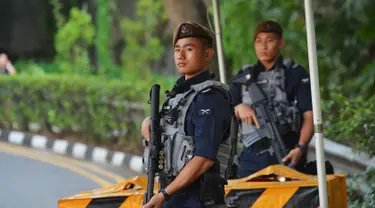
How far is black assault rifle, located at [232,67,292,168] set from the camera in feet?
19.3

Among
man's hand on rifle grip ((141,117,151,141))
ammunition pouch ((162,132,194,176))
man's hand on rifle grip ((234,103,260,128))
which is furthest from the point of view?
man's hand on rifle grip ((234,103,260,128))

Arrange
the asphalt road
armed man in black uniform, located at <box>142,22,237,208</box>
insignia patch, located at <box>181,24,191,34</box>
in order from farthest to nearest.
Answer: the asphalt road
insignia patch, located at <box>181,24,191,34</box>
armed man in black uniform, located at <box>142,22,237,208</box>

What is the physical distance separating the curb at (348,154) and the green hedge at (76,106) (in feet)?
18.4

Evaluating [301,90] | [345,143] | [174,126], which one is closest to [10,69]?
[345,143]

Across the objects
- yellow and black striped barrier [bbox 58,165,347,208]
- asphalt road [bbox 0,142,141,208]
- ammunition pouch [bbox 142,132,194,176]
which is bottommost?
asphalt road [bbox 0,142,141,208]

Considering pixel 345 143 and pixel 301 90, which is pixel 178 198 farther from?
pixel 345 143

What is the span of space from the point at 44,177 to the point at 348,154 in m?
5.31

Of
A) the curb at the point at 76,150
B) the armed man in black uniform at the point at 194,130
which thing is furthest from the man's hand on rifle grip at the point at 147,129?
the curb at the point at 76,150

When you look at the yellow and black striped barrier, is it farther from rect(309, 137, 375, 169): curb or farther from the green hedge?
the green hedge

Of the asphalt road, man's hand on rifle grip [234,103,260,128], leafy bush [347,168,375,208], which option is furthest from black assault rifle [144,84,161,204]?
the asphalt road

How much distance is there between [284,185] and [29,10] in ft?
A: 80.0

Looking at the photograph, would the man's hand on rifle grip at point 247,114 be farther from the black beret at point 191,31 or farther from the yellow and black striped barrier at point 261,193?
the black beret at point 191,31

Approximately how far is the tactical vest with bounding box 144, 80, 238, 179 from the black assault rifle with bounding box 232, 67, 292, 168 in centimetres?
189

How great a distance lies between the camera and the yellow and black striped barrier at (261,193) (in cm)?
471
